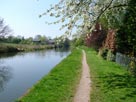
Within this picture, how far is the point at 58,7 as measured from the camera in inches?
610

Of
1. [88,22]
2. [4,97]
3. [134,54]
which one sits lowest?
[4,97]

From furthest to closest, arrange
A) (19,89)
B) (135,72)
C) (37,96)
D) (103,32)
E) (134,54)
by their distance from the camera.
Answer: (103,32)
(134,54)
(135,72)
(19,89)
(37,96)

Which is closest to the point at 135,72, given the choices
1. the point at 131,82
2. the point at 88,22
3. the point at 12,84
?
the point at 131,82

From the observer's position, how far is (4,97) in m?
16.3

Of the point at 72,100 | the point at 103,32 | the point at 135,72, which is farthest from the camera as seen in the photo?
the point at 103,32

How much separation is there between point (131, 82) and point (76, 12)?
5519mm

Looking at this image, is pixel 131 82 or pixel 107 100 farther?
pixel 131 82

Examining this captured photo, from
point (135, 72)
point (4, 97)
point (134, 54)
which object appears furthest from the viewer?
point (134, 54)

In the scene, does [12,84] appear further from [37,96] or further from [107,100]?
[107,100]

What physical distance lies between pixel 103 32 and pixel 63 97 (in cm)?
3652

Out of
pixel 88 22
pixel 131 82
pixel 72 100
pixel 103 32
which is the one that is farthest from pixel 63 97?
pixel 103 32

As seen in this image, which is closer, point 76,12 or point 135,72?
point 76,12

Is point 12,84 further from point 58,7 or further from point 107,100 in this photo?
point 107,100

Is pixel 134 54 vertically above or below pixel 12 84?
above
